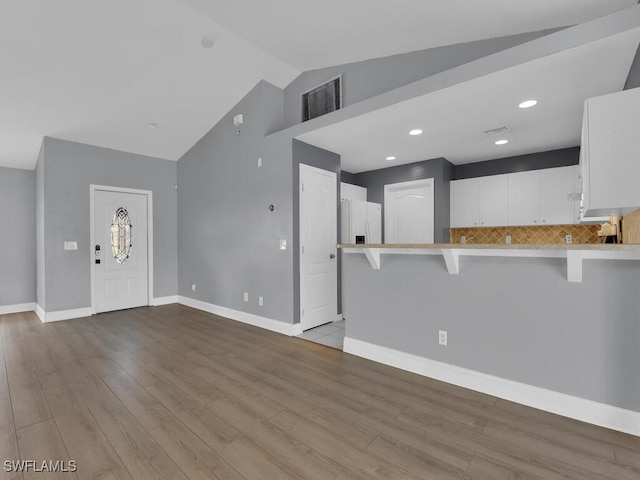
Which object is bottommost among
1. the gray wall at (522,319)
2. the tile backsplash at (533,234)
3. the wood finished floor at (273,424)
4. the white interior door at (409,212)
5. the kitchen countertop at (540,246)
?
the wood finished floor at (273,424)

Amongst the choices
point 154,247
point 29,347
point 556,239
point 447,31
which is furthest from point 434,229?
point 29,347

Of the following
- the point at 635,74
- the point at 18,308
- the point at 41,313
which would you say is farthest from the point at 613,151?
the point at 18,308

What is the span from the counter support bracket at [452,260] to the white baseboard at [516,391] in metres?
0.82

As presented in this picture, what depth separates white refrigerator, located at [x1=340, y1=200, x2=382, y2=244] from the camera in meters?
4.80

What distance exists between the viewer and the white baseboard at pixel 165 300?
5828mm

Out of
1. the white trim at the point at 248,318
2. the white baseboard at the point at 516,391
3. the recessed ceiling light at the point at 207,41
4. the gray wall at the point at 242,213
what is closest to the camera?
the white baseboard at the point at 516,391

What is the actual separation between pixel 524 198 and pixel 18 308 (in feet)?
28.3

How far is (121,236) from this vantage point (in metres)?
5.48

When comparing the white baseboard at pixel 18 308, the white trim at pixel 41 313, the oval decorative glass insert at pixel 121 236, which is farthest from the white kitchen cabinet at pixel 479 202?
the white baseboard at pixel 18 308

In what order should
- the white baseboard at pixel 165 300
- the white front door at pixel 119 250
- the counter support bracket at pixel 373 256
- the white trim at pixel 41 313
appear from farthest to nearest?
the white baseboard at pixel 165 300
the white front door at pixel 119 250
the white trim at pixel 41 313
the counter support bracket at pixel 373 256

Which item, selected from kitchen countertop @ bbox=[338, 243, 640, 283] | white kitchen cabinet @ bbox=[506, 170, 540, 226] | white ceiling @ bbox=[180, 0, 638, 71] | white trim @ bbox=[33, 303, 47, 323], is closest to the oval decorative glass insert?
white trim @ bbox=[33, 303, 47, 323]

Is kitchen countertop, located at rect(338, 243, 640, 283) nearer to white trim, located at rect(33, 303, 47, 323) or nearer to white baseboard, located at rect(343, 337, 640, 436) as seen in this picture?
white baseboard, located at rect(343, 337, 640, 436)

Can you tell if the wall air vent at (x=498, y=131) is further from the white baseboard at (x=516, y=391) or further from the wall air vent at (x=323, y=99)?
the white baseboard at (x=516, y=391)

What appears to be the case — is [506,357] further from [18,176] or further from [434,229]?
[18,176]
